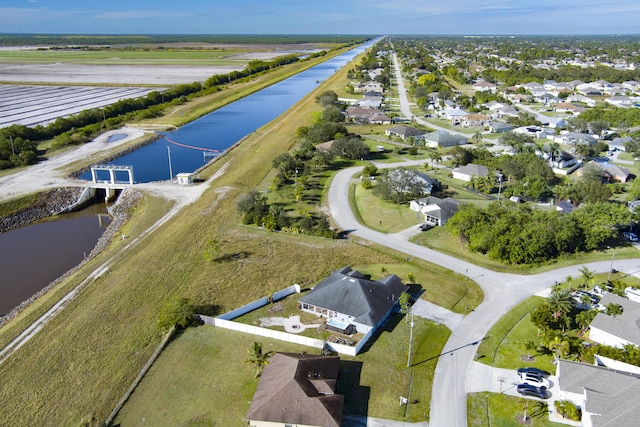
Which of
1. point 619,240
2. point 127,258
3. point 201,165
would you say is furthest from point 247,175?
point 619,240

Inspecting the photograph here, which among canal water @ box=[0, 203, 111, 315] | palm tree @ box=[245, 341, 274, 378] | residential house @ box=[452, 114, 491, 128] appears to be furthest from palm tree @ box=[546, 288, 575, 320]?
residential house @ box=[452, 114, 491, 128]

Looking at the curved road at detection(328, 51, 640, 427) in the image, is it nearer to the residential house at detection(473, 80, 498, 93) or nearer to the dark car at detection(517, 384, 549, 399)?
the dark car at detection(517, 384, 549, 399)

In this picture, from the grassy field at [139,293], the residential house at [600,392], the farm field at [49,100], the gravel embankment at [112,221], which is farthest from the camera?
the farm field at [49,100]

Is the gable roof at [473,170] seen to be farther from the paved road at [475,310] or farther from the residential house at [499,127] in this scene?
the residential house at [499,127]

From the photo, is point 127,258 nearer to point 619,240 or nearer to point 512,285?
point 512,285

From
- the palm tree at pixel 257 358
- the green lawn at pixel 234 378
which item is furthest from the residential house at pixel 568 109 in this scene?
the palm tree at pixel 257 358

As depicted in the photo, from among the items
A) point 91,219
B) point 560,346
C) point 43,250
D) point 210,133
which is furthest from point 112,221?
point 560,346

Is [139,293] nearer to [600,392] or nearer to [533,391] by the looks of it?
[533,391]
